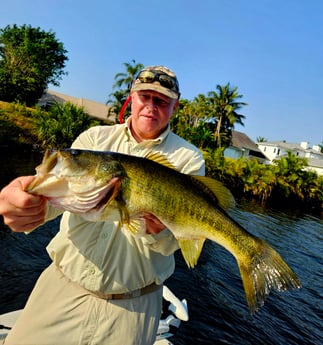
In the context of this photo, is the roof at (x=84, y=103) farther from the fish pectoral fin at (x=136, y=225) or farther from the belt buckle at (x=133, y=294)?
the fish pectoral fin at (x=136, y=225)

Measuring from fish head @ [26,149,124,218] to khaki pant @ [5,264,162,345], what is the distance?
3.28 feet

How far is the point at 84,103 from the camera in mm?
61750

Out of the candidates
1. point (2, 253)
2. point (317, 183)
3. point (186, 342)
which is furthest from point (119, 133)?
point (317, 183)

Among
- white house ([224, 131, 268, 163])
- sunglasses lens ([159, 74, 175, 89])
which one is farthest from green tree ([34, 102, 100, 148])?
white house ([224, 131, 268, 163])

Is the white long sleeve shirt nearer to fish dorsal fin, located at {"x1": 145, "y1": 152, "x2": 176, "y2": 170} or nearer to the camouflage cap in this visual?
fish dorsal fin, located at {"x1": 145, "y1": 152, "x2": 176, "y2": 170}

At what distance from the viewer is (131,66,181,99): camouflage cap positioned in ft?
9.80

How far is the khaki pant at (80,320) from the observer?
8.63 feet

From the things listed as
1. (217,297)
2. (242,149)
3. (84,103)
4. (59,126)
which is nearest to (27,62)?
(84,103)

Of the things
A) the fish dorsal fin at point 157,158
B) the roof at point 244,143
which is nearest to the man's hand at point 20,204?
the fish dorsal fin at point 157,158

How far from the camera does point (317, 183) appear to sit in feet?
124

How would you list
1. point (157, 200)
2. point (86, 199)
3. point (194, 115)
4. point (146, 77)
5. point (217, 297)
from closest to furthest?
1. point (86, 199)
2. point (157, 200)
3. point (146, 77)
4. point (217, 297)
5. point (194, 115)

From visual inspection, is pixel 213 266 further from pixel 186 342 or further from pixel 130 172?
pixel 130 172

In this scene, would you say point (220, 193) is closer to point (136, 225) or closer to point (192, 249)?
point (192, 249)

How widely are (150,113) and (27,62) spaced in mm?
58536
